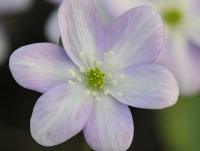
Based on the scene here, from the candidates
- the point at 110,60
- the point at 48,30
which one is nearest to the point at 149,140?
the point at 48,30

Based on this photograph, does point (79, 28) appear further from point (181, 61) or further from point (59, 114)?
point (181, 61)

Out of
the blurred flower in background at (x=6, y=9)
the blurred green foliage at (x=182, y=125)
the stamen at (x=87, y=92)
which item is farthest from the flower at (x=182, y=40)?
the stamen at (x=87, y=92)

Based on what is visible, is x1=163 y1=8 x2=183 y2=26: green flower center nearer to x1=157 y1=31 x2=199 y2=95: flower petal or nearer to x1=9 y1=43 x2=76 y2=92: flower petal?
x1=157 y1=31 x2=199 y2=95: flower petal

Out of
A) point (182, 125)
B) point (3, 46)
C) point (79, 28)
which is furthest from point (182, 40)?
point (79, 28)

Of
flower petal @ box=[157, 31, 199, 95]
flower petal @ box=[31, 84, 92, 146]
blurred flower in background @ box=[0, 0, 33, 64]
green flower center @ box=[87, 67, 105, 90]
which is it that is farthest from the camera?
blurred flower in background @ box=[0, 0, 33, 64]

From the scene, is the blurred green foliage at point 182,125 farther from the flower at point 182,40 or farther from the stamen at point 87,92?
the stamen at point 87,92

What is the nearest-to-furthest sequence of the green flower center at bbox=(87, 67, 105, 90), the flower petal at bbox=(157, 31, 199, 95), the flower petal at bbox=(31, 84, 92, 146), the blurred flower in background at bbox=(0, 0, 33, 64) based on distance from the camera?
the flower petal at bbox=(31, 84, 92, 146), the green flower center at bbox=(87, 67, 105, 90), the flower petal at bbox=(157, 31, 199, 95), the blurred flower in background at bbox=(0, 0, 33, 64)

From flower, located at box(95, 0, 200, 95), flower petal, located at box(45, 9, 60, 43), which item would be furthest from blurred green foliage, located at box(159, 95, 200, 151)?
flower petal, located at box(45, 9, 60, 43)
